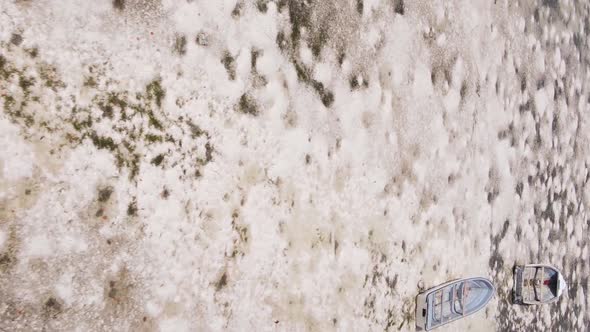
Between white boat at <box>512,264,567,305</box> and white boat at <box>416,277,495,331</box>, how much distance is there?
23 centimetres

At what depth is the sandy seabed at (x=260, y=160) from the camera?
95 centimetres

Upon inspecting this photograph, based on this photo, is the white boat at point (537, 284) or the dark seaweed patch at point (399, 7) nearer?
the dark seaweed patch at point (399, 7)

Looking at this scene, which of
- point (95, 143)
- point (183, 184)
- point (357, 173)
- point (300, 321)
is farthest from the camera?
point (357, 173)

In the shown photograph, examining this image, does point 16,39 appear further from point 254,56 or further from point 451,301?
point 451,301

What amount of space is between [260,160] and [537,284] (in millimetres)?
1268

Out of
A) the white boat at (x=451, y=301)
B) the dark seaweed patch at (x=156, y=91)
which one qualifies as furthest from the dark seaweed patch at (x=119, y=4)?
the white boat at (x=451, y=301)

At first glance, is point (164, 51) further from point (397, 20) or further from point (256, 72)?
point (397, 20)

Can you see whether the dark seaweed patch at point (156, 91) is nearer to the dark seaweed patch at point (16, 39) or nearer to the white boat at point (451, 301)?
the dark seaweed patch at point (16, 39)

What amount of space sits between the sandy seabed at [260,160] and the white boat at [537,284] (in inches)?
1.8

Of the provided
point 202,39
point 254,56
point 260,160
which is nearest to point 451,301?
point 260,160

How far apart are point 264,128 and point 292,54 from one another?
0.56ft

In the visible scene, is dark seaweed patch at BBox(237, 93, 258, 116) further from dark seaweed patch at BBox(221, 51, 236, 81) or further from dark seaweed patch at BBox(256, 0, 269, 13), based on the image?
dark seaweed patch at BBox(256, 0, 269, 13)

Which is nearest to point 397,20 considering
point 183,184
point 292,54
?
point 292,54

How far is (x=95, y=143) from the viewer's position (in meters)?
1.00
